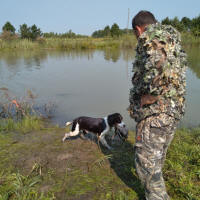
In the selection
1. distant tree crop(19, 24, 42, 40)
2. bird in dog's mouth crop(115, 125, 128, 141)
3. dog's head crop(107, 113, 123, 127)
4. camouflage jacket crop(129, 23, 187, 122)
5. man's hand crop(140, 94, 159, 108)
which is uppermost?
distant tree crop(19, 24, 42, 40)

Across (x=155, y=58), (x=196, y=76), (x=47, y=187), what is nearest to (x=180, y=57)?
(x=155, y=58)

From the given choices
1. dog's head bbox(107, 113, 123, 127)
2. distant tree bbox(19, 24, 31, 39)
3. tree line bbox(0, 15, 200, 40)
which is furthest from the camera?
distant tree bbox(19, 24, 31, 39)

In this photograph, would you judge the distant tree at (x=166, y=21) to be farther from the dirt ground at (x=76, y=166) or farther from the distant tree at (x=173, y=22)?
the dirt ground at (x=76, y=166)

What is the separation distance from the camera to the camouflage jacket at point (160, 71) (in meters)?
1.99

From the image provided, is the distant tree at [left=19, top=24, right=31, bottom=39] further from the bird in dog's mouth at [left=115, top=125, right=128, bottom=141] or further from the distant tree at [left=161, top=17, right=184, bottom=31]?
the bird in dog's mouth at [left=115, top=125, right=128, bottom=141]

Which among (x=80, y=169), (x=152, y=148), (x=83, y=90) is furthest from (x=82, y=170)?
(x=83, y=90)

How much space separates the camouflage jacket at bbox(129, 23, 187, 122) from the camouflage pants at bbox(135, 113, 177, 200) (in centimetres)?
9

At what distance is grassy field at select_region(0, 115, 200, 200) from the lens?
273cm

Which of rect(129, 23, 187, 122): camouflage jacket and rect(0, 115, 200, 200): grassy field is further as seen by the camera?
rect(0, 115, 200, 200): grassy field

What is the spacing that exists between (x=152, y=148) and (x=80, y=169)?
157 cm

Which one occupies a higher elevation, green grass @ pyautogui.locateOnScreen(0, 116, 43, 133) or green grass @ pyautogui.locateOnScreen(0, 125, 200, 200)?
green grass @ pyautogui.locateOnScreen(0, 116, 43, 133)

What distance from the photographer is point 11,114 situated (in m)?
5.96

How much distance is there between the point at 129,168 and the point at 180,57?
6.58 ft

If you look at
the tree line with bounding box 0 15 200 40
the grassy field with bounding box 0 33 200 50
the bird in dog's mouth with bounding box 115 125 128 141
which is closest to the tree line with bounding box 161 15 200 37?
the tree line with bounding box 0 15 200 40
